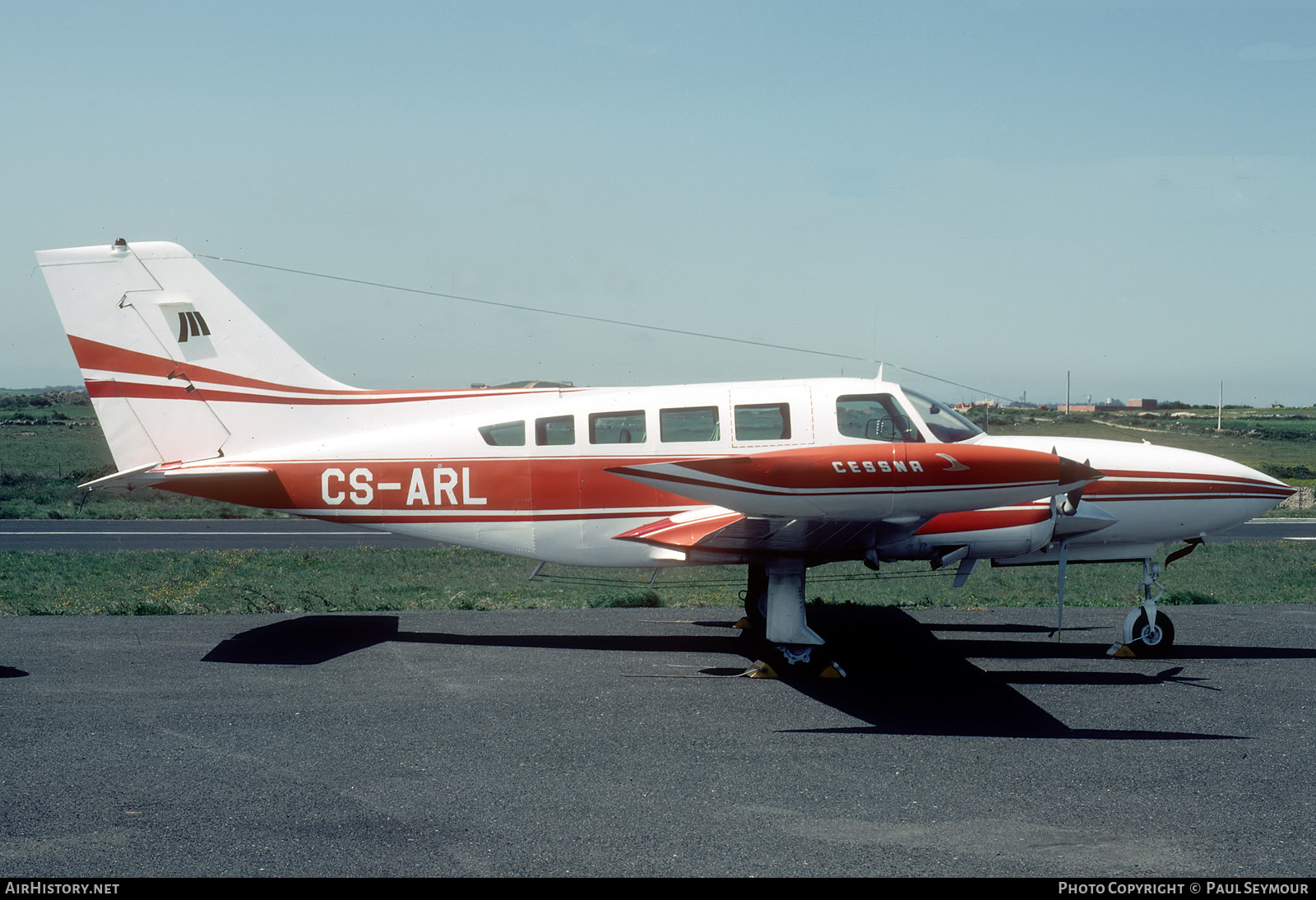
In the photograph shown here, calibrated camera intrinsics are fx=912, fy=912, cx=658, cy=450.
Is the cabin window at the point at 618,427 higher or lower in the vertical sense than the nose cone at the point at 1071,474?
higher

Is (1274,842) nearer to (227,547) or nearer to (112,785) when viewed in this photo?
(112,785)

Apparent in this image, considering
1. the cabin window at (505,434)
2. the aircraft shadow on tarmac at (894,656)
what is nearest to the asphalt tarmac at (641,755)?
the aircraft shadow on tarmac at (894,656)

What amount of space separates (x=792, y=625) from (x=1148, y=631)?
12.6 feet

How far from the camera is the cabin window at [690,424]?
9.39 m

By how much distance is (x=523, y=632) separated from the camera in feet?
35.1

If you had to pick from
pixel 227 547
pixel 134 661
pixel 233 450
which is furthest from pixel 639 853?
pixel 227 547

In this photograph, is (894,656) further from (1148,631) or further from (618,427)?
(618,427)

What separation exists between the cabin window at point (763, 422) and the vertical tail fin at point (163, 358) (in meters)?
4.61

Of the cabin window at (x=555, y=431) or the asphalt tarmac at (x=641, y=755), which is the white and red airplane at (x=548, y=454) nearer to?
Answer: the cabin window at (x=555, y=431)

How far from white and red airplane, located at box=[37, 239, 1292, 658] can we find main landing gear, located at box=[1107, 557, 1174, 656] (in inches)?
1.0

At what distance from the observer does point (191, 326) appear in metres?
10.5

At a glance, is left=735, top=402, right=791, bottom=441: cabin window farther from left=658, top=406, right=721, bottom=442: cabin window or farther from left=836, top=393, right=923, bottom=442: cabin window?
left=836, top=393, right=923, bottom=442: cabin window

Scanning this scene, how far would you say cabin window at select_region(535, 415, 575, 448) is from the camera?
9.67m
